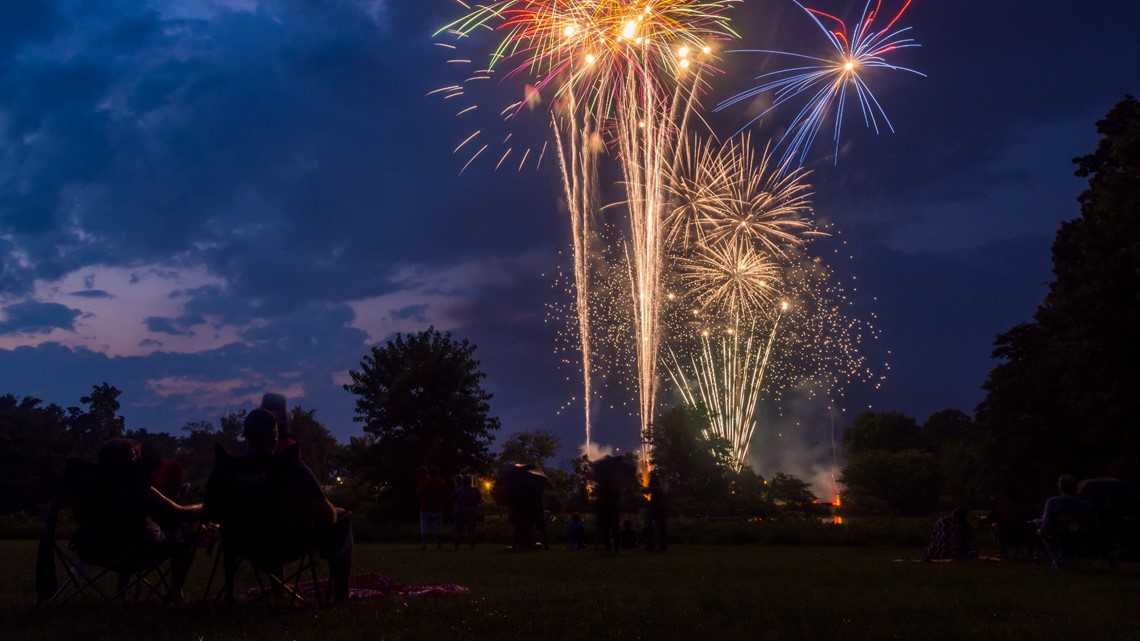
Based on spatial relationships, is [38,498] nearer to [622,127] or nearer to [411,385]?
[411,385]

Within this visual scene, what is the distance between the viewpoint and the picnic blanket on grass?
23.4 ft

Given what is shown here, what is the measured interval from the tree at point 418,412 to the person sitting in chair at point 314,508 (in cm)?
3077

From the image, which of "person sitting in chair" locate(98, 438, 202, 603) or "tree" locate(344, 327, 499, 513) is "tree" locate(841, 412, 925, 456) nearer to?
"tree" locate(344, 327, 499, 513)

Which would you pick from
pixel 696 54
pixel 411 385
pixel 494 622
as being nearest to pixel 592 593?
pixel 494 622

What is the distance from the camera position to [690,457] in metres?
43.7

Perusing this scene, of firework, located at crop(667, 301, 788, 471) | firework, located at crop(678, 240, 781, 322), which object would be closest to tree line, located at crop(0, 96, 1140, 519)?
firework, located at crop(667, 301, 788, 471)

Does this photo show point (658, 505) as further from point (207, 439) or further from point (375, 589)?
point (207, 439)

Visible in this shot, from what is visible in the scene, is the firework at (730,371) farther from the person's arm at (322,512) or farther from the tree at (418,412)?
the person's arm at (322,512)

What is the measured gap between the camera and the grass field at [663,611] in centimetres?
535

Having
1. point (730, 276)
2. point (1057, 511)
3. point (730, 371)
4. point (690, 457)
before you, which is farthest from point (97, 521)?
point (690, 457)

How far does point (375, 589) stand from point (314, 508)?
214 centimetres

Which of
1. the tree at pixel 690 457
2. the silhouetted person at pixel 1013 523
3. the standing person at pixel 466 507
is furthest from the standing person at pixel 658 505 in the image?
the tree at pixel 690 457

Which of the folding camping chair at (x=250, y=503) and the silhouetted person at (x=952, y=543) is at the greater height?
the folding camping chair at (x=250, y=503)

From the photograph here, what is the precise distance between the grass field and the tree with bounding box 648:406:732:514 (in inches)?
1272
